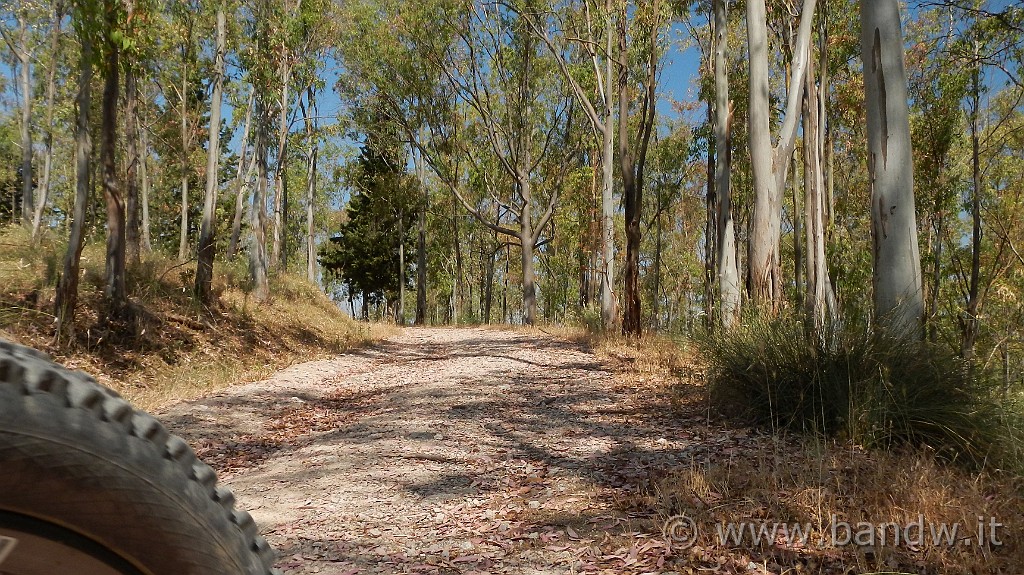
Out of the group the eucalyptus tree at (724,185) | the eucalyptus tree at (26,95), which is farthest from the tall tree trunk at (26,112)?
the eucalyptus tree at (724,185)

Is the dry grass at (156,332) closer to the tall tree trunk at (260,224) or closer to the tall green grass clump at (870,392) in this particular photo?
the tall tree trunk at (260,224)

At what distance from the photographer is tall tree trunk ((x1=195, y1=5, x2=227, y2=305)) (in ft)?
43.4

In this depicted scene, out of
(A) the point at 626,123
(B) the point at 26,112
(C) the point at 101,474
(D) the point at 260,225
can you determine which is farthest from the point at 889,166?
(B) the point at 26,112

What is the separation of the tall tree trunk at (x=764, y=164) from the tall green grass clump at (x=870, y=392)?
104 inches

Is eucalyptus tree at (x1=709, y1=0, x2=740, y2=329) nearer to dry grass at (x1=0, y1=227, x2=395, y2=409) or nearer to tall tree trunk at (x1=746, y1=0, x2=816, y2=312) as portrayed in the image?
tall tree trunk at (x1=746, y1=0, x2=816, y2=312)

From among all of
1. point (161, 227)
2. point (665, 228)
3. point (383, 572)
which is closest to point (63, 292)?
point (383, 572)

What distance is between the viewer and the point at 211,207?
47.4ft

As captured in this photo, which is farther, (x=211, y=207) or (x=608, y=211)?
(x=608, y=211)

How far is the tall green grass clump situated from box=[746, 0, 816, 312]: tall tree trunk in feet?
8.65

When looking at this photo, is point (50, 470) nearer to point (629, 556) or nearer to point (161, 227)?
point (629, 556)

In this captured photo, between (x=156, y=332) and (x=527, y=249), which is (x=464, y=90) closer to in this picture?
(x=527, y=249)

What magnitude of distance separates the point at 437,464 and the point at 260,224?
1535 cm

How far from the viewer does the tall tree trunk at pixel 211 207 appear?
13.2 meters

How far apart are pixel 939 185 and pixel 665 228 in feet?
71.4
